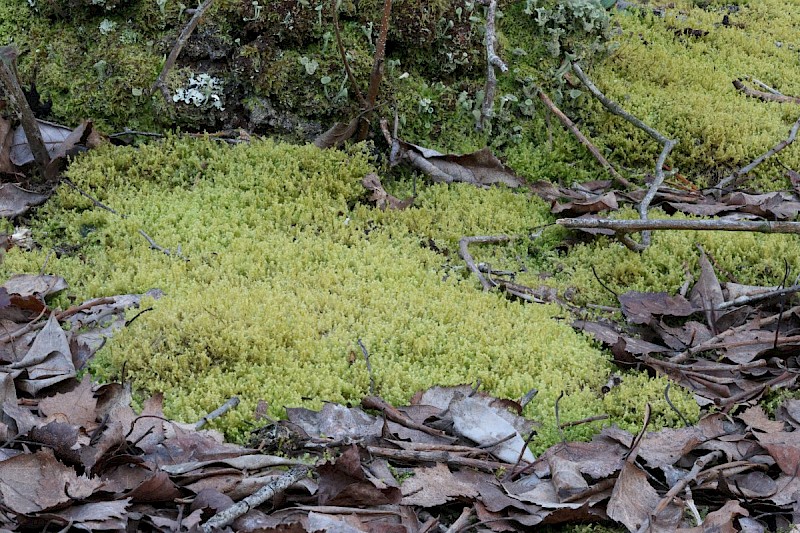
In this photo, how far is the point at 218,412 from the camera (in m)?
2.99

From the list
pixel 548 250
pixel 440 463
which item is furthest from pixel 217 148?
pixel 440 463

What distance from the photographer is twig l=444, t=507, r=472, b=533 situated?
8.12 feet

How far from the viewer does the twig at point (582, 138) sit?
17.0 feet

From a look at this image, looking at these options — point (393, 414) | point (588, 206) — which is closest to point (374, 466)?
point (393, 414)

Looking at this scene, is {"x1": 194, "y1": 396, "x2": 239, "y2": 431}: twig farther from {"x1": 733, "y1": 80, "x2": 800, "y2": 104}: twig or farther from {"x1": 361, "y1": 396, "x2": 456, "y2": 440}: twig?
{"x1": 733, "y1": 80, "x2": 800, "y2": 104}: twig

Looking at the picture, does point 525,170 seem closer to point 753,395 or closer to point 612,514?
point 753,395

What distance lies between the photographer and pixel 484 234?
464 centimetres

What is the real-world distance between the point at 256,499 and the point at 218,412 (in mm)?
646

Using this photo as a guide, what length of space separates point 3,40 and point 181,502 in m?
4.27

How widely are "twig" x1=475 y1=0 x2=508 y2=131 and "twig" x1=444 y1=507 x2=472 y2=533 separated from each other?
338 cm

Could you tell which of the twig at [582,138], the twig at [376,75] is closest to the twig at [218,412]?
the twig at [376,75]

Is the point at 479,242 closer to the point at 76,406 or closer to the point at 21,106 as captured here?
the point at 76,406

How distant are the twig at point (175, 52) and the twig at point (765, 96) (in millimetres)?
4096

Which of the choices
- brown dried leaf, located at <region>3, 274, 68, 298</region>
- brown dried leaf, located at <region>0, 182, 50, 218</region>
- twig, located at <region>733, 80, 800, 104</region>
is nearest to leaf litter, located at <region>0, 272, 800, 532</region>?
brown dried leaf, located at <region>3, 274, 68, 298</region>
